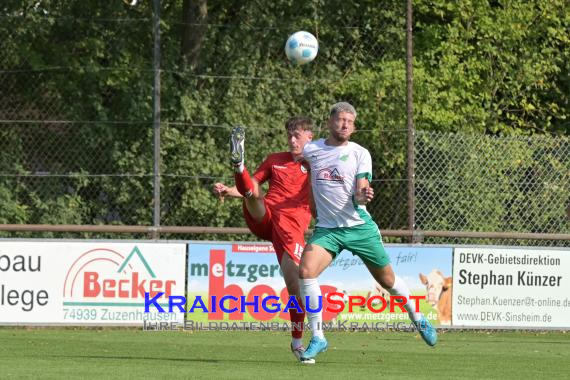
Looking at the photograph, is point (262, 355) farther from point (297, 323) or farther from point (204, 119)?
point (204, 119)

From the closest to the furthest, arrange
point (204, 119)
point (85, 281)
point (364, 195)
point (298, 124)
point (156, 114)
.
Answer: point (364, 195)
point (298, 124)
point (85, 281)
point (156, 114)
point (204, 119)

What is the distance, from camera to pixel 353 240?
395 inches

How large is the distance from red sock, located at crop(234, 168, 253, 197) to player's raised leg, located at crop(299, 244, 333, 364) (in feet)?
2.77

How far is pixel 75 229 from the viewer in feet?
52.1

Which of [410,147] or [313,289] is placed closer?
[313,289]

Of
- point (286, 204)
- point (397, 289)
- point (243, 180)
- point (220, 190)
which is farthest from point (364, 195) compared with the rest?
point (286, 204)

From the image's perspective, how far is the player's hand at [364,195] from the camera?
9.63m

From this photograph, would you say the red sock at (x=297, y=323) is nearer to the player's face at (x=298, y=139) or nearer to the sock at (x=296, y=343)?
the sock at (x=296, y=343)

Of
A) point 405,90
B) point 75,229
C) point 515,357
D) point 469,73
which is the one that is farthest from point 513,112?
point 515,357

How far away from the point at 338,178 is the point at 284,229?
1.31 metres

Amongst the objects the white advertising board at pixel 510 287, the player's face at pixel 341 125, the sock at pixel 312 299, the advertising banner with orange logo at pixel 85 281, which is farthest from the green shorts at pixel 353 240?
the white advertising board at pixel 510 287

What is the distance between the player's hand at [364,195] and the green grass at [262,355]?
134cm

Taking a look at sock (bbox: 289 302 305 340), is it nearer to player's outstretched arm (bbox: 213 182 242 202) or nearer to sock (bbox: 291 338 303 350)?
sock (bbox: 291 338 303 350)

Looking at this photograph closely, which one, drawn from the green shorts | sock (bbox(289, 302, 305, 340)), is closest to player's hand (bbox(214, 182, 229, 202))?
the green shorts
